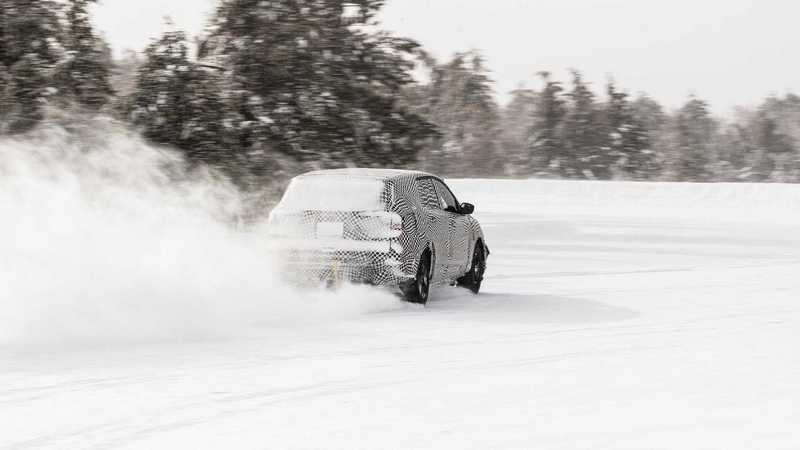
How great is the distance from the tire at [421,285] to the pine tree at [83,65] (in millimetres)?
12928

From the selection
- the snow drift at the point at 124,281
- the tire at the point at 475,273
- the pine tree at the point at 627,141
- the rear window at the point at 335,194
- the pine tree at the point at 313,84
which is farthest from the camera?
the pine tree at the point at 627,141

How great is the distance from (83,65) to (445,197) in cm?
1239

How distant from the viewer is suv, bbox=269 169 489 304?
13.7 meters

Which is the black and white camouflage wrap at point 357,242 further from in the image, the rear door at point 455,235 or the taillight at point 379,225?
the rear door at point 455,235

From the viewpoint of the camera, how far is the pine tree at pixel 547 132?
111938mm

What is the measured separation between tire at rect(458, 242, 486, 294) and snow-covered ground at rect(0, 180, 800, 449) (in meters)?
0.18

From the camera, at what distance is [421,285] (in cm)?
1445

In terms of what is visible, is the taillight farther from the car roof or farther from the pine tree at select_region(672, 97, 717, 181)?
the pine tree at select_region(672, 97, 717, 181)

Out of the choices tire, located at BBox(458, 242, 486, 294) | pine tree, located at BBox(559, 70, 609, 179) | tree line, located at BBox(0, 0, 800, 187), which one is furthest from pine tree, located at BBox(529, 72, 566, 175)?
tire, located at BBox(458, 242, 486, 294)

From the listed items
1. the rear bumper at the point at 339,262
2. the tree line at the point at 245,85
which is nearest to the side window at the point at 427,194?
the rear bumper at the point at 339,262

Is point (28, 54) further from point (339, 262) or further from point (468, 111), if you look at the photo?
point (468, 111)

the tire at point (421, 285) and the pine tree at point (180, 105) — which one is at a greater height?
the pine tree at point (180, 105)

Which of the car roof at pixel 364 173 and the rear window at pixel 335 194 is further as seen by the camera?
the car roof at pixel 364 173

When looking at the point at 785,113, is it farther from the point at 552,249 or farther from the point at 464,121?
the point at 552,249
